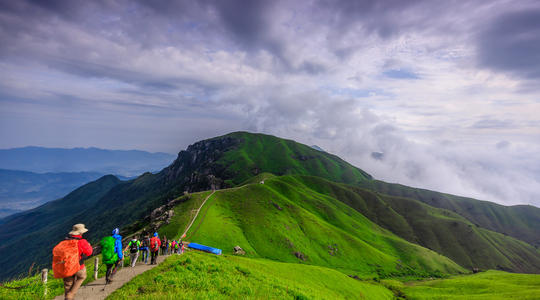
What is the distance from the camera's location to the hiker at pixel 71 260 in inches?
454

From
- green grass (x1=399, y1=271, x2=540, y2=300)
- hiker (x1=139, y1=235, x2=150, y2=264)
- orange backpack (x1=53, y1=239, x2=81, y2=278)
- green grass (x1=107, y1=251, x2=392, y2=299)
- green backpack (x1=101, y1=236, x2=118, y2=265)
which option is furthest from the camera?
green grass (x1=399, y1=271, x2=540, y2=300)

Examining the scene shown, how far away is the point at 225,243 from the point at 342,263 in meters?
62.8

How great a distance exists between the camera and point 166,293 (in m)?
14.8

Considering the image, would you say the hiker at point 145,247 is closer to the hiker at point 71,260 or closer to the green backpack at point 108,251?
the green backpack at point 108,251

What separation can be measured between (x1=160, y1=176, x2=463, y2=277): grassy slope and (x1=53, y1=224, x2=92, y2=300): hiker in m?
57.3

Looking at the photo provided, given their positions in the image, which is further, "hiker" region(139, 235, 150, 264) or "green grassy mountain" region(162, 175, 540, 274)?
"green grassy mountain" region(162, 175, 540, 274)

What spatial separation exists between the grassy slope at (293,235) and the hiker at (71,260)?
57273 mm

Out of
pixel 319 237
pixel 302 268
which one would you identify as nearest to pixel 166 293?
pixel 302 268

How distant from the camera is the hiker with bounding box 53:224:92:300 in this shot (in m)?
11.5

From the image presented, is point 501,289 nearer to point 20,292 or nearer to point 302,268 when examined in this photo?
point 302,268

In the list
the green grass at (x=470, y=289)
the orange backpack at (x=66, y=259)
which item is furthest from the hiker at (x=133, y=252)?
the green grass at (x=470, y=289)

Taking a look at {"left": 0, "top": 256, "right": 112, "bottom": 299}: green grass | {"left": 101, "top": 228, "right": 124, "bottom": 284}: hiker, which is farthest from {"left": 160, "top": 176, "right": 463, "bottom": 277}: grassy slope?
{"left": 0, "top": 256, "right": 112, "bottom": 299}: green grass

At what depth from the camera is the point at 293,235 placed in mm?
103375

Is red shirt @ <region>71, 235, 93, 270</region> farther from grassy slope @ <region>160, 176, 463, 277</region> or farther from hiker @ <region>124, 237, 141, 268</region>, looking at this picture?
grassy slope @ <region>160, 176, 463, 277</region>
